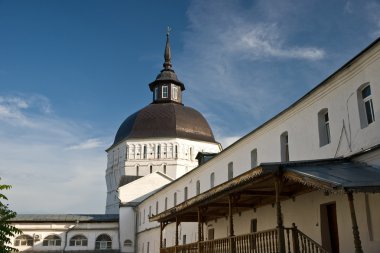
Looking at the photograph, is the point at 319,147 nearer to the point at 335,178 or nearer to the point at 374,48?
the point at 374,48

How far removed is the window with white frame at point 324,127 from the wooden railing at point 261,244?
3512 mm

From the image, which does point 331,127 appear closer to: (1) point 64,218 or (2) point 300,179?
(2) point 300,179

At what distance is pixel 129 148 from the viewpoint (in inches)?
2051

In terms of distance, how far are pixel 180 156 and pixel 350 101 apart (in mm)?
37563

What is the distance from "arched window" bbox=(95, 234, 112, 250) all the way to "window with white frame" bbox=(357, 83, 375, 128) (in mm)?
35221

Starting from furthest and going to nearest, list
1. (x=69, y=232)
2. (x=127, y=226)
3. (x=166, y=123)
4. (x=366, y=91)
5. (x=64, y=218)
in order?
(x=166, y=123) < (x=64, y=218) < (x=69, y=232) < (x=127, y=226) < (x=366, y=91)

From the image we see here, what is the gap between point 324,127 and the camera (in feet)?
53.1

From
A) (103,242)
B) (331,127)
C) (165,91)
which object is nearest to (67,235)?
(103,242)

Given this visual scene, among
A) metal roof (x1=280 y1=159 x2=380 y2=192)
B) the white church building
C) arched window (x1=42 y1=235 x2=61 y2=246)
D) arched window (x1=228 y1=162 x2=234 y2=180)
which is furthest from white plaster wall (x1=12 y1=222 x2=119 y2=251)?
metal roof (x1=280 y1=159 x2=380 y2=192)

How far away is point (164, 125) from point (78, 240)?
611 inches

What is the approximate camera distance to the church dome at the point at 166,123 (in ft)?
171

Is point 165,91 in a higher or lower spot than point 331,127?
higher

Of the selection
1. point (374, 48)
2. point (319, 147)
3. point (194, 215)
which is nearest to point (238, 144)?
point (194, 215)

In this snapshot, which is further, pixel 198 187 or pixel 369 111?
pixel 198 187
